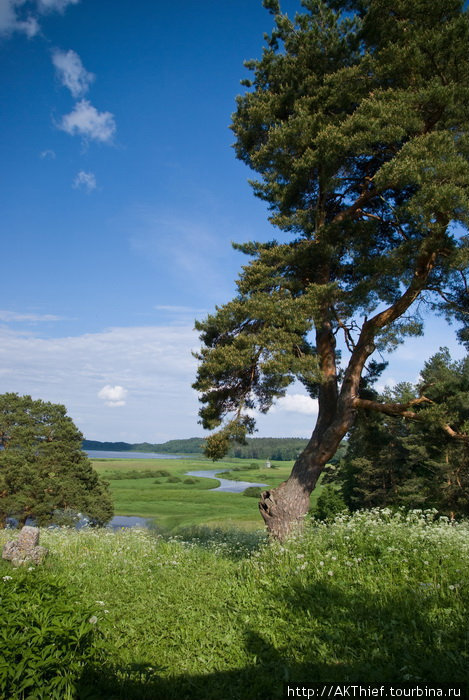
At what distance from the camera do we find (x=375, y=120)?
870cm

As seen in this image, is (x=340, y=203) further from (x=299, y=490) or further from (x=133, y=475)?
(x=133, y=475)

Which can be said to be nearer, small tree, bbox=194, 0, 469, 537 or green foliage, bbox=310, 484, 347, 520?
small tree, bbox=194, 0, 469, 537

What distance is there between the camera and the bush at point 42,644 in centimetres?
332

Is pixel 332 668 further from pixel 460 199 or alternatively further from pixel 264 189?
pixel 264 189

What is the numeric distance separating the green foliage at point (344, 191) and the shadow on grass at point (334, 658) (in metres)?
5.24

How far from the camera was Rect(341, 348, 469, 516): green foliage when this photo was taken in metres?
9.49

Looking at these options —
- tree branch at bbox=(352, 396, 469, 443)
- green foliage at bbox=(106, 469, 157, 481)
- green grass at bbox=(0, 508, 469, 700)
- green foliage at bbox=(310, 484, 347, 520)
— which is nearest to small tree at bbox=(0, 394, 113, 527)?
green grass at bbox=(0, 508, 469, 700)

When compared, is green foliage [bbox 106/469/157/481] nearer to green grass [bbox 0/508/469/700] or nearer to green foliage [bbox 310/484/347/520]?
green foliage [bbox 310/484/347/520]

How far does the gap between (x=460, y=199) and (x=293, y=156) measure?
4971mm

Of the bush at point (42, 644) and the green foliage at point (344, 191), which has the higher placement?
the green foliage at point (344, 191)

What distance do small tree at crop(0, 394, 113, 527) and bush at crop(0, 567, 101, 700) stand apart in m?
24.0

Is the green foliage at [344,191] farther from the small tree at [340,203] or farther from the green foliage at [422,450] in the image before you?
the green foliage at [422,450]

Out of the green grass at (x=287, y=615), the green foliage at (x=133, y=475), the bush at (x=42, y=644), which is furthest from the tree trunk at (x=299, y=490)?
the green foliage at (x=133, y=475)

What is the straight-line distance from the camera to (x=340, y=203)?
1201cm
